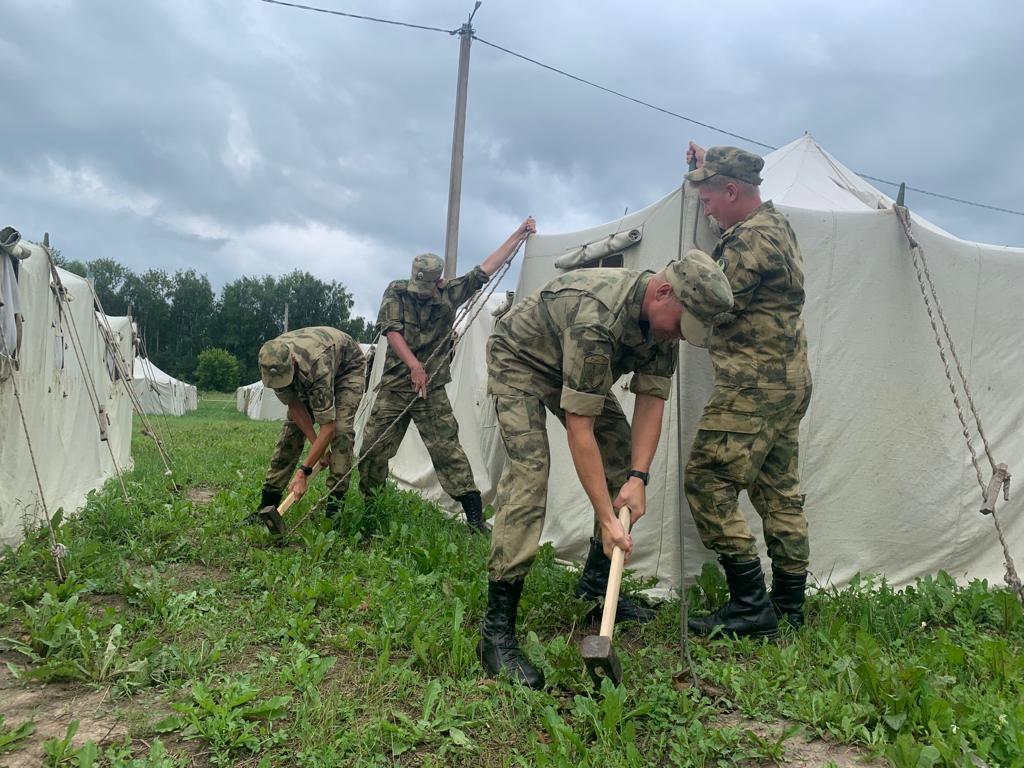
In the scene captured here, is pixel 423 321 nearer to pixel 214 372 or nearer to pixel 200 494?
pixel 200 494

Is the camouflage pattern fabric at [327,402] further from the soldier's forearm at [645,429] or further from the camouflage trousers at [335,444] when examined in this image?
the soldier's forearm at [645,429]

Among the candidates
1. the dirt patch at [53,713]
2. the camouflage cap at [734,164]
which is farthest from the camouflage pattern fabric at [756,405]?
the dirt patch at [53,713]

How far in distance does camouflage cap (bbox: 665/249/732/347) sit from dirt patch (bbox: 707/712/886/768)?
109 cm

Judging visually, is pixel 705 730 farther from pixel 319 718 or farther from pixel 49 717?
pixel 49 717

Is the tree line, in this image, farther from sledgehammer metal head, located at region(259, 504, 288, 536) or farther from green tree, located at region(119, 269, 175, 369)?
sledgehammer metal head, located at region(259, 504, 288, 536)

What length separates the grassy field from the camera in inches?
69.1

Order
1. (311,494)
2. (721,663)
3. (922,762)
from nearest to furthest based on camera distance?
1. (922,762)
2. (721,663)
3. (311,494)

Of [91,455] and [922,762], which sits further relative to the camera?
[91,455]

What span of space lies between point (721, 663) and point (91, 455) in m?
5.54

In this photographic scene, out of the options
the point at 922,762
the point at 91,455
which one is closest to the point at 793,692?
the point at 922,762

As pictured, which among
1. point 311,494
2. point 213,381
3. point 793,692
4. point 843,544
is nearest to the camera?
point 793,692

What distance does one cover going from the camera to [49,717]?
1946 mm

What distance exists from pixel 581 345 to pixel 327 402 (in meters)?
2.19

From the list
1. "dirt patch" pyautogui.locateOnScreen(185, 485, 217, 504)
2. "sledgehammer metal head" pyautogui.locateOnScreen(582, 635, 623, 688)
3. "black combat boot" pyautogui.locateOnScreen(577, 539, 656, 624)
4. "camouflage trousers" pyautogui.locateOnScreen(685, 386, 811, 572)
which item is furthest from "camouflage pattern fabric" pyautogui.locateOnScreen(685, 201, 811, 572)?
"dirt patch" pyautogui.locateOnScreen(185, 485, 217, 504)
